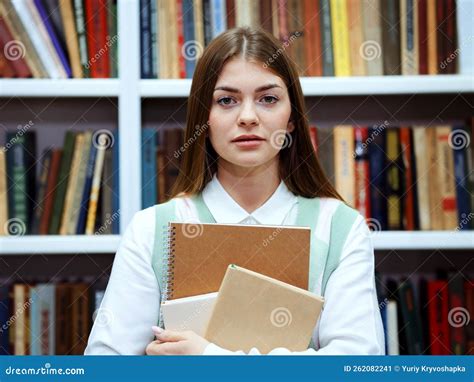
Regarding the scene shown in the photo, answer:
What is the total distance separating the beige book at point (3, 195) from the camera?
1.41m

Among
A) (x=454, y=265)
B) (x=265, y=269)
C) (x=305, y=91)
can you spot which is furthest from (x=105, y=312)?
(x=454, y=265)

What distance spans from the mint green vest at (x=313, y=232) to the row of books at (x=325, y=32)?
0.41 m

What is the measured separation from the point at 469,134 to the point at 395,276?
382mm

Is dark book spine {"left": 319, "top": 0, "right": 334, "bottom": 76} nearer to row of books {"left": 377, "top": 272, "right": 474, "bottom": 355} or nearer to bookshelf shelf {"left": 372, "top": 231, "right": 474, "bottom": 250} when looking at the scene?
bookshelf shelf {"left": 372, "top": 231, "right": 474, "bottom": 250}

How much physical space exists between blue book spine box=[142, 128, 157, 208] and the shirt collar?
0.91ft

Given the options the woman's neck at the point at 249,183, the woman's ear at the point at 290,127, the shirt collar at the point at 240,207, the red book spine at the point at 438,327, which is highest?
the woman's ear at the point at 290,127

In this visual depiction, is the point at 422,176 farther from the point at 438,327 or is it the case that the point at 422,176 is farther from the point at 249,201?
the point at 249,201

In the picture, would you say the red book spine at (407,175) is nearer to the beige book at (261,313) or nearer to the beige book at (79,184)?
the beige book at (261,313)

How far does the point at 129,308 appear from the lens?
41.8 inches

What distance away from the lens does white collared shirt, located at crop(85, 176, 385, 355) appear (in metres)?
1.03

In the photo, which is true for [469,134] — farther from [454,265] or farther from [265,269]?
[265,269]

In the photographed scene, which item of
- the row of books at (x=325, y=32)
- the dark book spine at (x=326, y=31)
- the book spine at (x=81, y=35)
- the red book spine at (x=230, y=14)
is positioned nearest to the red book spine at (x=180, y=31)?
the row of books at (x=325, y=32)

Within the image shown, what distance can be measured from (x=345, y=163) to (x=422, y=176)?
19 cm

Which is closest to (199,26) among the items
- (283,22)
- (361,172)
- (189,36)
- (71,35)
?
(189,36)
